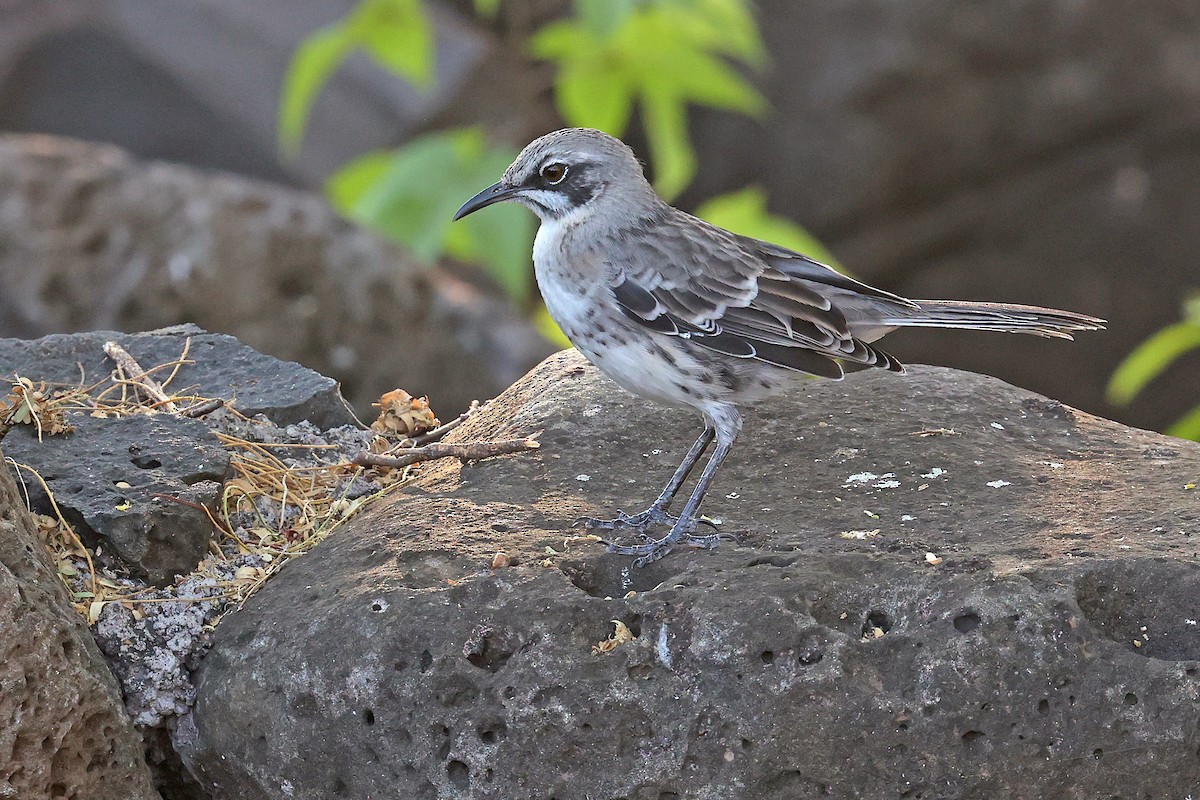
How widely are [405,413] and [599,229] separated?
3.44ft

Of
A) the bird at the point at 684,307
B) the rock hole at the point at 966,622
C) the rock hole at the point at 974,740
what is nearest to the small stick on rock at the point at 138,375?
the bird at the point at 684,307

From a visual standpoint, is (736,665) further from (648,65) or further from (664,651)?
(648,65)

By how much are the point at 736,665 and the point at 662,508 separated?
0.90 meters

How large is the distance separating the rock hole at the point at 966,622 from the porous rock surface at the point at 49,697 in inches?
88.6

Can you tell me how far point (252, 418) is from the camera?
4.93 metres

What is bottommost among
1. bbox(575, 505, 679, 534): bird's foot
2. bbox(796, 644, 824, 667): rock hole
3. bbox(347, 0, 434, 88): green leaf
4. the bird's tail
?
bbox(575, 505, 679, 534): bird's foot

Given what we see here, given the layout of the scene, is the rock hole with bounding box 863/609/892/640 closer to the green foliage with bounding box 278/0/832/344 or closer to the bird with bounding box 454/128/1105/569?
the bird with bounding box 454/128/1105/569

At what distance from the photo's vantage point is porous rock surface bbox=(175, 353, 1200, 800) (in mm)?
3514

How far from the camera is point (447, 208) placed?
802 cm

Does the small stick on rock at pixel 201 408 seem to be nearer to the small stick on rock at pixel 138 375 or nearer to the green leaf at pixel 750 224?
the small stick on rock at pixel 138 375

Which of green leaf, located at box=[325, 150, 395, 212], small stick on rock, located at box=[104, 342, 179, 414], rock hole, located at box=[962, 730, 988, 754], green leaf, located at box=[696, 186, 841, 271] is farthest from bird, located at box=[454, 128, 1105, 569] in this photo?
green leaf, located at box=[325, 150, 395, 212]

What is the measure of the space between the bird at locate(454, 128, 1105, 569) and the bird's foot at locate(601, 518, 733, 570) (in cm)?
9

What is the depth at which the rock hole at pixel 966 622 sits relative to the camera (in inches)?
141

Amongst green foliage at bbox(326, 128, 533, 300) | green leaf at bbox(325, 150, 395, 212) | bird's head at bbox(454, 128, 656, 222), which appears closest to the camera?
bird's head at bbox(454, 128, 656, 222)
